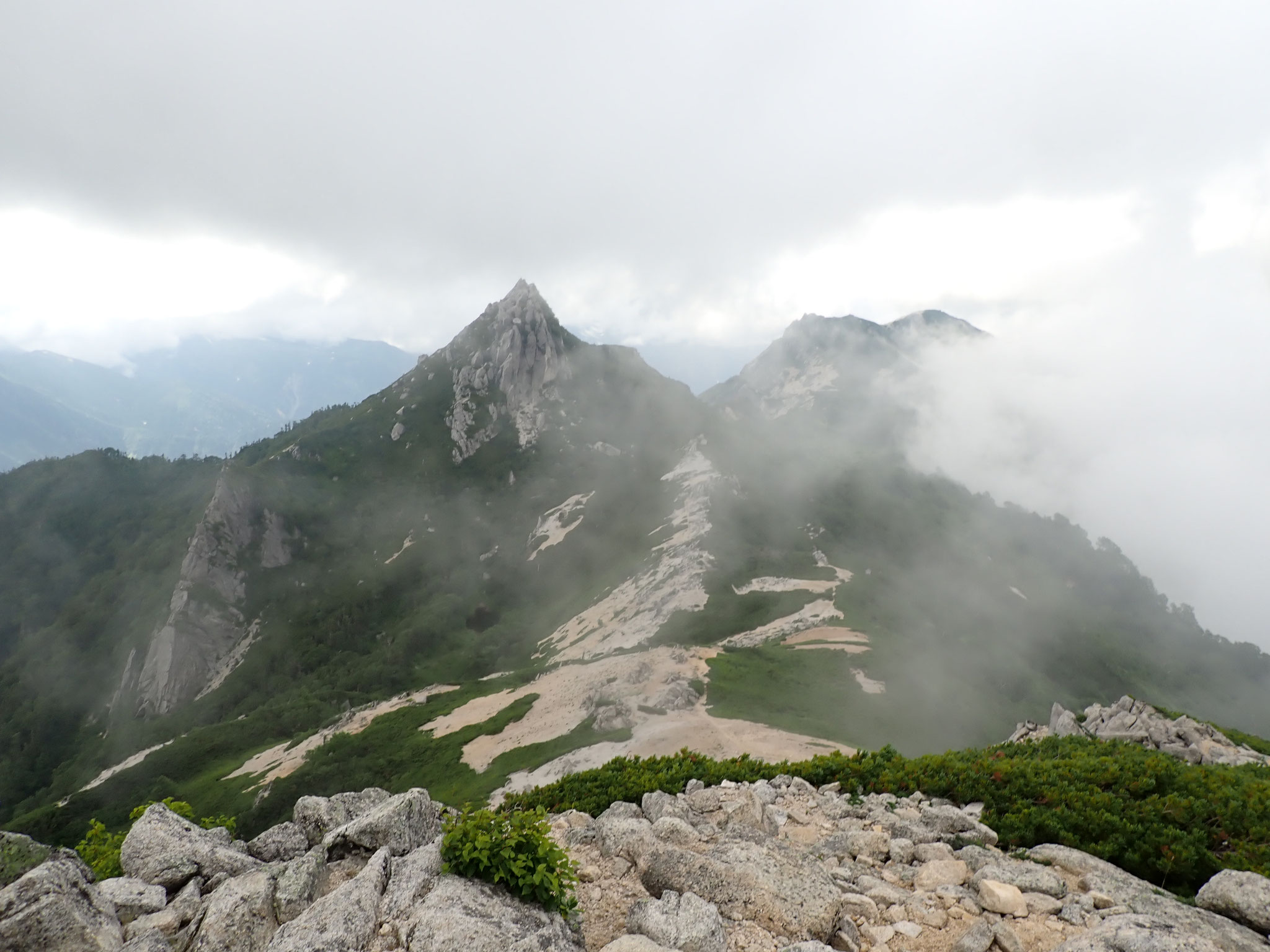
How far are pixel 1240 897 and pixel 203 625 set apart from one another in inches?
8932

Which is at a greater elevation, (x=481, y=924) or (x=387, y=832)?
(x=481, y=924)

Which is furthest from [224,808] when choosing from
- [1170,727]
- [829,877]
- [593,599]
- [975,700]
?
[975,700]

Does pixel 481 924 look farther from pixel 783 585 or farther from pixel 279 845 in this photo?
pixel 783 585

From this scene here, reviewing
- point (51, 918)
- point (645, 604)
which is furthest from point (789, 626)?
point (51, 918)

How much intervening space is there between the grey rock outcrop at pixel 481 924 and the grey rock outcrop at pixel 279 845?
6.80m

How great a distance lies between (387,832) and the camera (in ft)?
41.8

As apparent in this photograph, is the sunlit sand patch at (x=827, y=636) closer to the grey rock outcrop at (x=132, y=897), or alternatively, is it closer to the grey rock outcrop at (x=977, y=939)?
the grey rock outcrop at (x=977, y=939)

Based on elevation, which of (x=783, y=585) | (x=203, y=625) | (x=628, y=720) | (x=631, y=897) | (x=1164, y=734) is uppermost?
(x=631, y=897)

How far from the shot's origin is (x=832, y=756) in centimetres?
2288

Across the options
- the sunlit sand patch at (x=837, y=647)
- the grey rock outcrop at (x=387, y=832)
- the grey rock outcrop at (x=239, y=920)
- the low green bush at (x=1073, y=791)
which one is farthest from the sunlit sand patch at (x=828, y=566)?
the grey rock outcrop at (x=239, y=920)

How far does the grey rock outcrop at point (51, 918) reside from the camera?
9555 millimetres

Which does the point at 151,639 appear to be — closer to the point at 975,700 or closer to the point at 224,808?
the point at 224,808

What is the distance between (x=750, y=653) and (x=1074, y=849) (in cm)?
7014

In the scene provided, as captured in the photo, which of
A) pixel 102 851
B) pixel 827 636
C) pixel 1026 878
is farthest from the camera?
pixel 827 636
